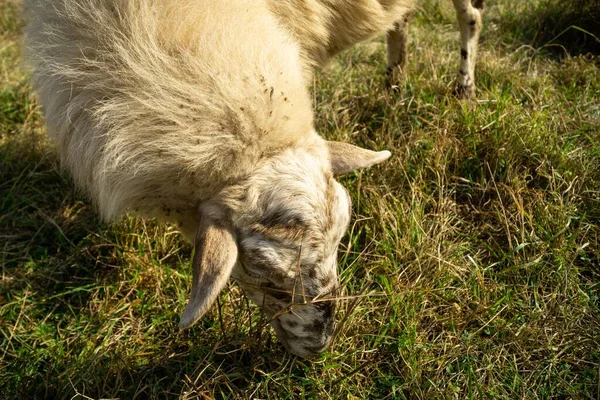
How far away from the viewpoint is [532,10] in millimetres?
5539

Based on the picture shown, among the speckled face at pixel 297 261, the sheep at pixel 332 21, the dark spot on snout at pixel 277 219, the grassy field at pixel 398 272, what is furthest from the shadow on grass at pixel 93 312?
the sheep at pixel 332 21

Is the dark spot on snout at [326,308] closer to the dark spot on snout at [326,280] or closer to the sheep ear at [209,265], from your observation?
the dark spot on snout at [326,280]

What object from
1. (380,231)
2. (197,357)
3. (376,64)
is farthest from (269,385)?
(376,64)

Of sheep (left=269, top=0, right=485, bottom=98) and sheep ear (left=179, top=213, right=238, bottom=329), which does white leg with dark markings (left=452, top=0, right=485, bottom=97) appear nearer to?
sheep (left=269, top=0, right=485, bottom=98)

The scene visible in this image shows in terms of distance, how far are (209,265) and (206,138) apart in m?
0.54

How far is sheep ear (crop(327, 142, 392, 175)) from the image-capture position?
9.00 feet

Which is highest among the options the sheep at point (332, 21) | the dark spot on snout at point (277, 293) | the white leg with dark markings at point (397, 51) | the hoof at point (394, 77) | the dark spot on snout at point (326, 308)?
the sheep at point (332, 21)

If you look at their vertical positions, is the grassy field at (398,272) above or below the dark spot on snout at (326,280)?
below

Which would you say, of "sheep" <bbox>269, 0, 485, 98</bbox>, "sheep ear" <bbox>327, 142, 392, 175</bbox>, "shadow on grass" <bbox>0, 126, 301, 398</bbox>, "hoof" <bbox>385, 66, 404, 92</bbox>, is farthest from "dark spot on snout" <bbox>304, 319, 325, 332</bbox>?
"hoof" <bbox>385, 66, 404, 92</bbox>

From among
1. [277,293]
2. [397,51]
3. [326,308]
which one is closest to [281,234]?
[277,293]

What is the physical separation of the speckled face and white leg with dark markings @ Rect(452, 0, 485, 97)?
91.4 inches

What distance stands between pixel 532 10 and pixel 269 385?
4684 mm

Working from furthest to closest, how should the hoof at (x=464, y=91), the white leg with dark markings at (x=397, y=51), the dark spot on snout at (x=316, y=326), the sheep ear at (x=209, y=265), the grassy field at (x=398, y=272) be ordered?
1. the white leg with dark markings at (x=397, y=51)
2. the hoof at (x=464, y=91)
3. the grassy field at (x=398, y=272)
4. the dark spot on snout at (x=316, y=326)
5. the sheep ear at (x=209, y=265)

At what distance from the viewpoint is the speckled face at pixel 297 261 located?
2.41m
